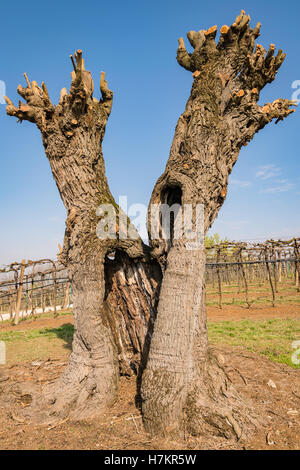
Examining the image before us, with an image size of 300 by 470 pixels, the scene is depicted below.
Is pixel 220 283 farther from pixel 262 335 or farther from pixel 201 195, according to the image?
pixel 201 195

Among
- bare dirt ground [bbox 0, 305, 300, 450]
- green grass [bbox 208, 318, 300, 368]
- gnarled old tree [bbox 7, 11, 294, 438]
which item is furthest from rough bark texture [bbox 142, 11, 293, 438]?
green grass [bbox 208, 318, 300, 368]

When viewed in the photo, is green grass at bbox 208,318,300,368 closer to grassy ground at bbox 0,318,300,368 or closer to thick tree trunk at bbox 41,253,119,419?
grassy ground at bbox 0,318,300,368

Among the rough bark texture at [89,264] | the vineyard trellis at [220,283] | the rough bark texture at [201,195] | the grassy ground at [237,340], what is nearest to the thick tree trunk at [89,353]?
the rough bark texture at [89,264]

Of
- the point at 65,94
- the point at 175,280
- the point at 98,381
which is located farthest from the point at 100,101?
the point at 98,381

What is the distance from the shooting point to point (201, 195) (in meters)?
3.64

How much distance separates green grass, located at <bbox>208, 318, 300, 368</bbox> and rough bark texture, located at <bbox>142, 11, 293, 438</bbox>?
288 cm

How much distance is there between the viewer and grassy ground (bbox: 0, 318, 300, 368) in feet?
21.3

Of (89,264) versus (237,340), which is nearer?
(89,264)

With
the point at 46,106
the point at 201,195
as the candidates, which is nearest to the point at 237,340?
the point at 201,195

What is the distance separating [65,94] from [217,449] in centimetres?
453

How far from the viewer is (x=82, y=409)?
3490mm

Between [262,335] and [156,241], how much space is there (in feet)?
19.0

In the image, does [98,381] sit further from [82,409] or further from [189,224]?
[189,224]

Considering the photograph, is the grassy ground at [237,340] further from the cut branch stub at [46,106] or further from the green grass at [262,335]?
the cut branch stub at [46,106]
